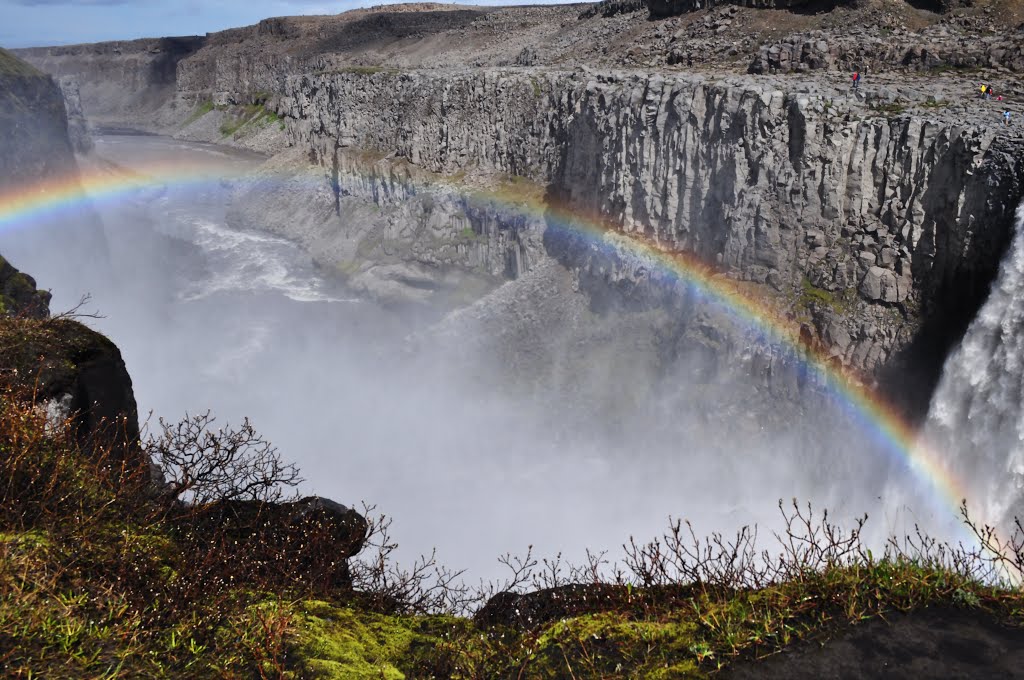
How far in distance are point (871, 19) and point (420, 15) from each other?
93.0 metres

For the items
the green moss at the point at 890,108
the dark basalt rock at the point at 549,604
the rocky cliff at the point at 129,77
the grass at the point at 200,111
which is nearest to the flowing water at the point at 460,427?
the green moss at the point at 890,108

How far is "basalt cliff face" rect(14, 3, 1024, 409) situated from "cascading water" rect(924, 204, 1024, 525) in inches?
95.6

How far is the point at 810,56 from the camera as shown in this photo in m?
47.6

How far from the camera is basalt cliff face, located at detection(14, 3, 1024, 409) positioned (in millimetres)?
32125

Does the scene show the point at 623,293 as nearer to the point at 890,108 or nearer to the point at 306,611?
the point at 890,108

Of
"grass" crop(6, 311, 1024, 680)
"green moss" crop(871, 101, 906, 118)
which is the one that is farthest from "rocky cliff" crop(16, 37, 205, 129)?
"grass" crop(6, 311, 1024, 680)

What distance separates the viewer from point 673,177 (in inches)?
1742

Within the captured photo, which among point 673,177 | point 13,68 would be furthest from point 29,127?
point 673,177

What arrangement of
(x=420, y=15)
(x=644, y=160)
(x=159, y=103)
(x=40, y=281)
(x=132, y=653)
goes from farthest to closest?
(x=159, y=103)
(x=420, y=15)
(x=40, y=281)
(x=644, y=160)
(x=132, y=653)

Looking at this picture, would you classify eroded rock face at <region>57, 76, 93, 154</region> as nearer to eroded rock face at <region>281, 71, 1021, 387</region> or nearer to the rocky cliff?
eroded rock face at <region>281, 71, 1021, 387</region>

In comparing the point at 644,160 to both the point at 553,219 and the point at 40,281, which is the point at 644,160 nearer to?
the point at 553,219

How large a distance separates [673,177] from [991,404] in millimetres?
22456

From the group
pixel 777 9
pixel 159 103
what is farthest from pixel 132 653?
pixel 159 103

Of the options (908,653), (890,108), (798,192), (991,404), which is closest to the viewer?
(908,653)
